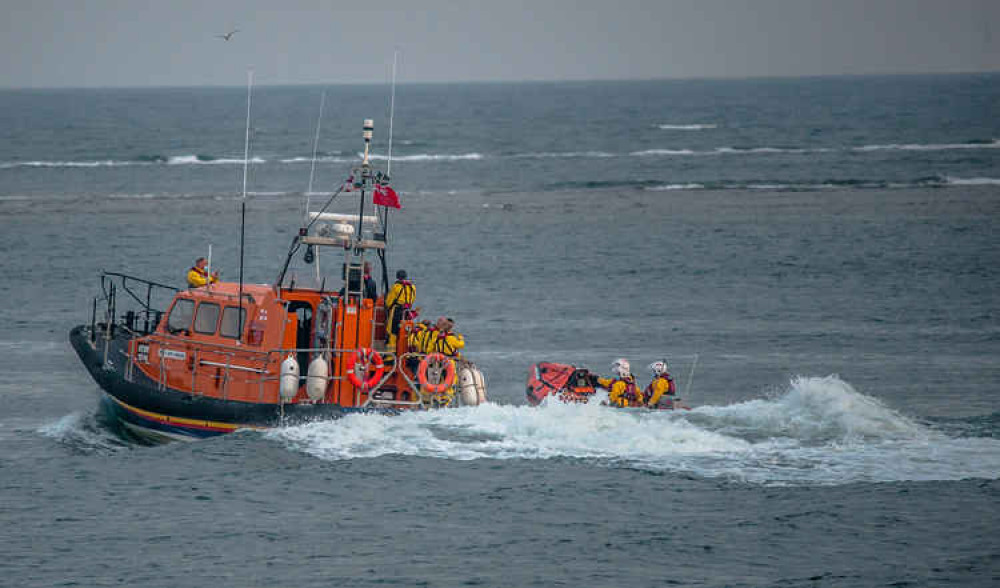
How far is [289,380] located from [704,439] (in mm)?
5616

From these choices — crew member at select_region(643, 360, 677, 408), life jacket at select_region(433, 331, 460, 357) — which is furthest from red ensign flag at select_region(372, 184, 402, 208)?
crew member at select_region(643, 360, 677, 408)

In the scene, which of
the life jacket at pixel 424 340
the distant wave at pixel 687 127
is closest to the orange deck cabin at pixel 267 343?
the life jacket at pixel 424 340

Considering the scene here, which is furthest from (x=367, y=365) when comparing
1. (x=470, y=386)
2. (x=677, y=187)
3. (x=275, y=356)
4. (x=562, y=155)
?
(x=562, y=155)

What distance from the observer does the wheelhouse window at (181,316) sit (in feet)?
56.2

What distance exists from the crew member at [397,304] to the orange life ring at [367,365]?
38cm

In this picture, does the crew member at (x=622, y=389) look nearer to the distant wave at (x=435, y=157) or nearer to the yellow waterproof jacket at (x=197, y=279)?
the yellow waterproof jacket at (x=197, y=279)

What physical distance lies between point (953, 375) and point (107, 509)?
14844mm

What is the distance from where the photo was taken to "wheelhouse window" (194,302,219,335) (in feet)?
55.6

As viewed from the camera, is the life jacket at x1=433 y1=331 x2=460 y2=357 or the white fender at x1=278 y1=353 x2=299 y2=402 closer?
the white fender at x1=278 y1=353 x2=299 y2=402

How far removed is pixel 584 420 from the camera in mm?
16359

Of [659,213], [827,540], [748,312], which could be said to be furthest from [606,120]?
[827,540]

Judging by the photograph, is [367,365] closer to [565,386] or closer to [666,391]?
[565,386]

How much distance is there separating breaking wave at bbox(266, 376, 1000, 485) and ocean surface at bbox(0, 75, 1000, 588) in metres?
0.04

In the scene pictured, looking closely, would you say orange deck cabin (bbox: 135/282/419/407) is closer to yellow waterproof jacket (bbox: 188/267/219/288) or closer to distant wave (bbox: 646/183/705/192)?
yellow waterproof jacket (bbox: 188/267/219/288)
